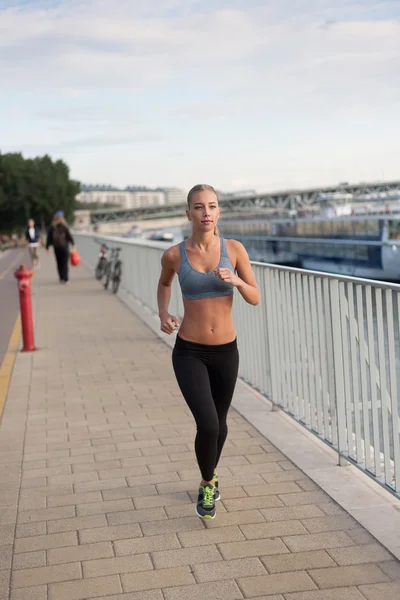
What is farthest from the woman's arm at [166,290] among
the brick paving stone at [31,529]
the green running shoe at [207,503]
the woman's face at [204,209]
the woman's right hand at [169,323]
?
the brick paving stone at [31,529]

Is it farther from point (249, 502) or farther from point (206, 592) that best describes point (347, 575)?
point (249, 502)

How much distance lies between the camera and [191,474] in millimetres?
5309

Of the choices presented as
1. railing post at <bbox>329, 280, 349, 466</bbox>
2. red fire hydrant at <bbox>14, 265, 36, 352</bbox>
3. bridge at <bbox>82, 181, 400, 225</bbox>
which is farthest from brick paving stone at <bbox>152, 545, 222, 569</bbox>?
bridge at <bbox>82, 181, 400, 225</bbox>

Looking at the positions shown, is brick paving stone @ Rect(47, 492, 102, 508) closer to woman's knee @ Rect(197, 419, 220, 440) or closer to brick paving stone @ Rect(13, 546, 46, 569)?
brick paving stone @ Rect(13, 546, 46, 569)

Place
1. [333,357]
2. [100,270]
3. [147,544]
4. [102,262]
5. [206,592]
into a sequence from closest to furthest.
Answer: [206,592], [147,544], [333,357], [102,262], [100,270]

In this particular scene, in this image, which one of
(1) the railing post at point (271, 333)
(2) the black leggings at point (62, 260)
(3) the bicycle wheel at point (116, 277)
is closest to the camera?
(1) the railing post at point (271, 333)

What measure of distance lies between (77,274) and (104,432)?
2140 centimetres

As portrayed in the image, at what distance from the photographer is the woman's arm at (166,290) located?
14.5 feet

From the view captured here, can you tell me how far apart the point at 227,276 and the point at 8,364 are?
257 inches

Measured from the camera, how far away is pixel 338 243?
54594mm

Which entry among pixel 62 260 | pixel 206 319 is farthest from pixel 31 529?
pixel 62 260

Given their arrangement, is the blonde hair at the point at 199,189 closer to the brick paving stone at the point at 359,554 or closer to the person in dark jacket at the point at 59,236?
the brick paving stone at the point at 359,554

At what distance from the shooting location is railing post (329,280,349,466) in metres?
5.07

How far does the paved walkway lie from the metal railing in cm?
34
